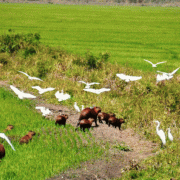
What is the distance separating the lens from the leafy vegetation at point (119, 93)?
17.5ft

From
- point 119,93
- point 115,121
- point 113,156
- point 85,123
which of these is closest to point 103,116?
point 115,121

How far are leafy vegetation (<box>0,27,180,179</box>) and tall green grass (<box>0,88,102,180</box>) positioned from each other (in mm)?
80

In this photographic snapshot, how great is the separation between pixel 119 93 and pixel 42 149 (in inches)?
174

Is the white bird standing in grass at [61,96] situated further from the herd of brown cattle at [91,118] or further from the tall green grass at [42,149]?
the herd of brown cattle at [91,118]

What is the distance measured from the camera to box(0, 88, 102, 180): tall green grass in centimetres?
505

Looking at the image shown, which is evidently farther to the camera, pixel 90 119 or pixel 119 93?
pixel 119 93

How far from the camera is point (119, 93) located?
32.0 ft

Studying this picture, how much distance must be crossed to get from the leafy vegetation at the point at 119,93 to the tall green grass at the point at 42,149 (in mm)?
80

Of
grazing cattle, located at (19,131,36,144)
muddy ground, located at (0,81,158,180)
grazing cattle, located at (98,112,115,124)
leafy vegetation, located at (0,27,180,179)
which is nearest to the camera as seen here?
muddy ground, located at (0,81,158,180)

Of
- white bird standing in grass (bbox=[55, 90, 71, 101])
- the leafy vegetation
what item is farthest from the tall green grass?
white bird standing in grass (bbox=[55, 90, 71, 101])

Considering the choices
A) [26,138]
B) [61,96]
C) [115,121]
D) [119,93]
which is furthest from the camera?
[119,93]

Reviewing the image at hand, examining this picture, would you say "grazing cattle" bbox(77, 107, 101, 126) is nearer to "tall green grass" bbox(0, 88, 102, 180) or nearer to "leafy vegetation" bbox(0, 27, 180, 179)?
"tall green grass" bbox(0, 88, 102, 180)

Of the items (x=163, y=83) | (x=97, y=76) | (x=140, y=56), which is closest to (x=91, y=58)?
(x=97, y=76)

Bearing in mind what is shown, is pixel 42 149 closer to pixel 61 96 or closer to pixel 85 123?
pixel 85 123
